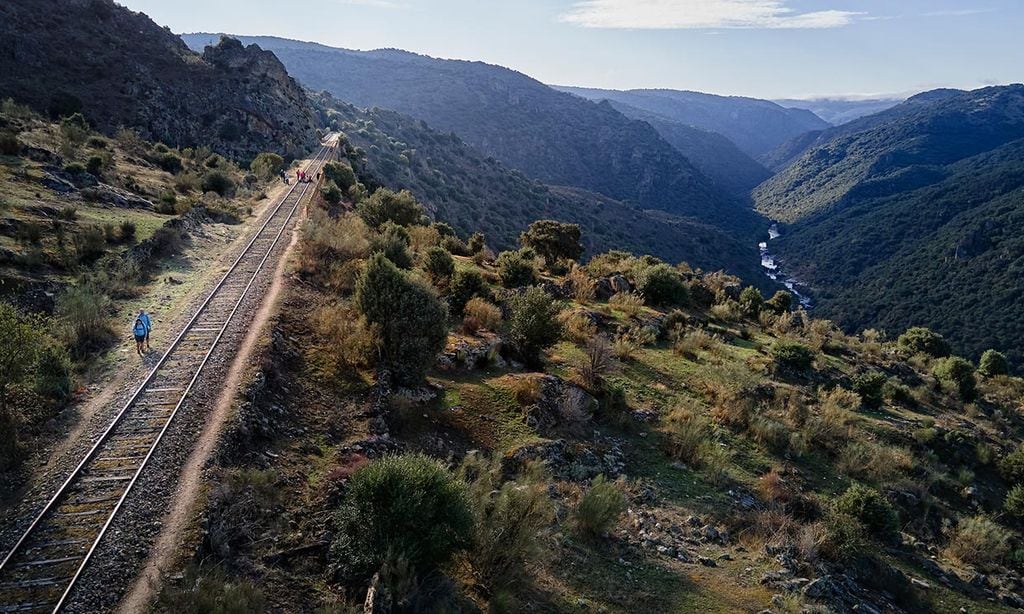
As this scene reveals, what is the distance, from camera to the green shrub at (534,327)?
13992mm

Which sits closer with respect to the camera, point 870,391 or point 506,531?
point 506,531

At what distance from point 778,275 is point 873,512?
128540 mm

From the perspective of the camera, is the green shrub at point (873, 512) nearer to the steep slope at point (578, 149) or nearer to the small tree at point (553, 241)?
the small tree at point (553, 241)

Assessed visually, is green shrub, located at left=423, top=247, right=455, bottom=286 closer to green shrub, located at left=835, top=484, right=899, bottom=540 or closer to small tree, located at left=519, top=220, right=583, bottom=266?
small tree, located at left=519, top=220, right=583, bottom=266

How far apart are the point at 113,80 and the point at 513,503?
58.3 meters

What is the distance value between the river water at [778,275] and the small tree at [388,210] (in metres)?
95.8

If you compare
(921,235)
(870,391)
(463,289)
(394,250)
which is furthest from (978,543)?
(921,235)

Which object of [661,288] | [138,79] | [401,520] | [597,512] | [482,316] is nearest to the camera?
[401,520]

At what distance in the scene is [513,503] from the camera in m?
7.46

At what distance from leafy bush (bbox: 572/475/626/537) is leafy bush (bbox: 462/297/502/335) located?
767 cm

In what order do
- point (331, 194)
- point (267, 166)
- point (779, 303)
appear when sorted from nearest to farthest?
point (779, 303), point (331, 194), point (267, 166)

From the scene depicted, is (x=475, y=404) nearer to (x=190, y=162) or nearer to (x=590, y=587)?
(x=590, y=587)

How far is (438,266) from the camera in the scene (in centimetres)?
1823

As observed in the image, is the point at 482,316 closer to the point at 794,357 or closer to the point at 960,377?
the point at 794,357
